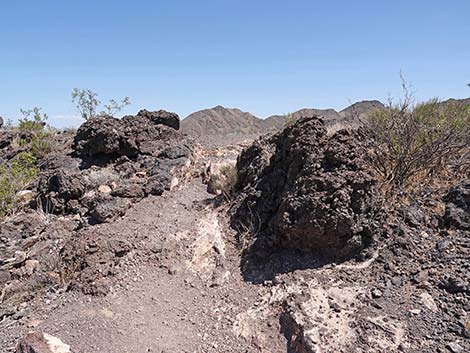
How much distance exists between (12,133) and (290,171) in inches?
321

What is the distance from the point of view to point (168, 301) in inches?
168

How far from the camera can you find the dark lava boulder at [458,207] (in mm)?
4215

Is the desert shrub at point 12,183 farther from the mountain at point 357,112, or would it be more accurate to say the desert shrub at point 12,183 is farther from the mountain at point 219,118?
the mountain at point 219,118

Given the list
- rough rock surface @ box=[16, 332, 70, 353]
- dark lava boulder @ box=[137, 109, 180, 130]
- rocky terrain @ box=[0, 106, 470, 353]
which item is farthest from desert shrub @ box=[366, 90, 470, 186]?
dark lava boulder @ box=[137, 109, 180, 130]

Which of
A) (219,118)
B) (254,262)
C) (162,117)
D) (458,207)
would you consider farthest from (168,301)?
(219,118)

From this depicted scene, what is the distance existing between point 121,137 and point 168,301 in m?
4.00

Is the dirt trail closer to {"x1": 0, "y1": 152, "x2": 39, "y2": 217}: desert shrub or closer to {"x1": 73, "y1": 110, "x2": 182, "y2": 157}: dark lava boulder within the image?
{"x1": 0, "y1": 152, "x2": 39, "y2": 217}: desert shrub

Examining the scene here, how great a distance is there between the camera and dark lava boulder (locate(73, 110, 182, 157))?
7.34m

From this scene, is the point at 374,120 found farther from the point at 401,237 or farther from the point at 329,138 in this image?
the point at 401,237

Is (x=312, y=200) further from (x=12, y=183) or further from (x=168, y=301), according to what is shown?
(x=12, y=183)

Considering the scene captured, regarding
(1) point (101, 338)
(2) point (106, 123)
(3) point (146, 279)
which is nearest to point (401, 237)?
(3) point (146, 279)

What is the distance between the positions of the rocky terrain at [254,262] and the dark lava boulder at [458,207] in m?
0.01

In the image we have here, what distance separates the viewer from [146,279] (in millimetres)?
4578

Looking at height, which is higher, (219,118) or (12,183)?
(219,118)
